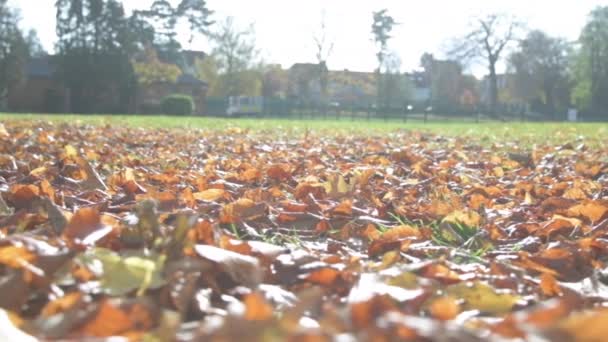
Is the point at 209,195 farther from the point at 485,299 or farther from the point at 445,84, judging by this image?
the point at 445,84

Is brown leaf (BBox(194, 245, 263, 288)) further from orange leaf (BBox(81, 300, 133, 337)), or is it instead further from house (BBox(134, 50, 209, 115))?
house (BBox(134, 50, 209, 115))

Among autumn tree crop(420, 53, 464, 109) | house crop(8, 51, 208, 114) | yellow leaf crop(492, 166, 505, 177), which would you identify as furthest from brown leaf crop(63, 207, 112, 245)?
autumn tree crop(420, 53, 464, 109)

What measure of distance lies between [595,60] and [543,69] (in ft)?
18.3

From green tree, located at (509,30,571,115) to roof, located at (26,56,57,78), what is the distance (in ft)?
127

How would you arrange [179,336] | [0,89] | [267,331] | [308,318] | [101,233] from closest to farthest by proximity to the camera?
[267,331]
[179,336]
[308,318]
[101,233]
[0,89]

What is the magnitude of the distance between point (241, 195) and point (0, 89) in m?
47.6

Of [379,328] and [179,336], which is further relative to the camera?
[179,336]

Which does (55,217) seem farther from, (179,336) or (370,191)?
(370,191)

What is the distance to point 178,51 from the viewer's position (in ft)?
217

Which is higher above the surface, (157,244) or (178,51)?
(178,51)

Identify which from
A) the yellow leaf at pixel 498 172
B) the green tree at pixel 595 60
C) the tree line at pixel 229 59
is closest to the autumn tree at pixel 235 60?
the tree line at pixel 229 59

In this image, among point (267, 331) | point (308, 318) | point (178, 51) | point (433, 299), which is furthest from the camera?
point (178, 51)

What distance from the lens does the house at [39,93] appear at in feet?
150

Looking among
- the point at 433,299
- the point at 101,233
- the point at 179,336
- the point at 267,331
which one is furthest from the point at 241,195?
the point at 267,331
